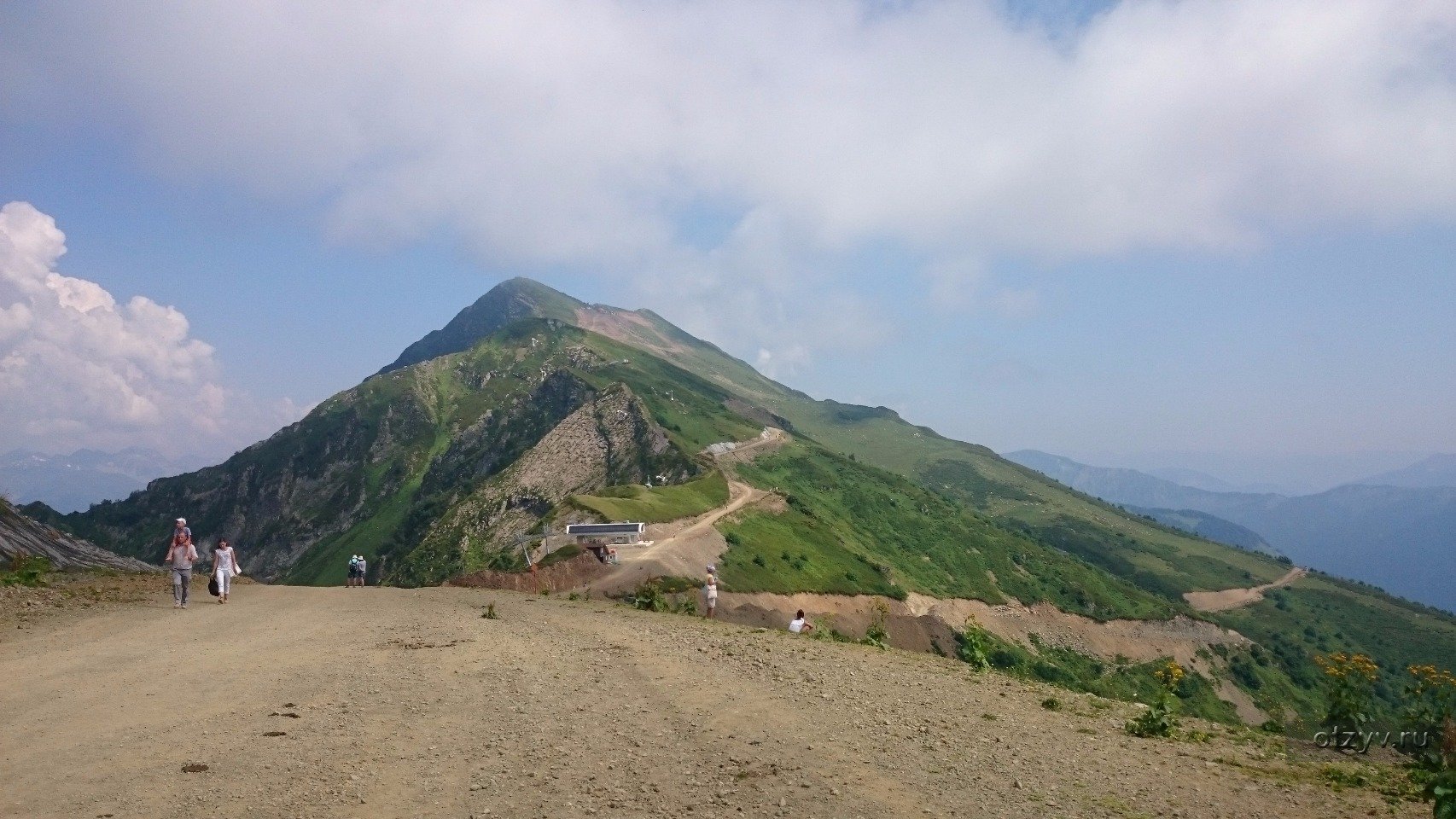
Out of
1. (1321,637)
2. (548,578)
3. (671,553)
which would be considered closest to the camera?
(548,578)

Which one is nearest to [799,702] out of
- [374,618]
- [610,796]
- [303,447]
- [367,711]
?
[610,796]

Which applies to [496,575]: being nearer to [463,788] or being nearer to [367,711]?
[367,711]

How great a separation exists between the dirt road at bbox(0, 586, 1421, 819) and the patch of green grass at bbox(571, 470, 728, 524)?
46024 mm

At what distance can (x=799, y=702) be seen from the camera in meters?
14.6

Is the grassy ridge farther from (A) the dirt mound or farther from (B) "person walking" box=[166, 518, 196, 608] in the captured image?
(B) "person walking" box=[166, 518, 196, 608]

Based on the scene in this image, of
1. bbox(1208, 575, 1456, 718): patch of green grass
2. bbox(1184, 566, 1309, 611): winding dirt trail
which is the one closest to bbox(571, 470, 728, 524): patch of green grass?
bbox(1208, 575, 1456, 718): patch of green grass

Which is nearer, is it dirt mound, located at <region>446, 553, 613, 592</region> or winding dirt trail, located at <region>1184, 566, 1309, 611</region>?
dirt mound, located at <region>446, 553, 613, 592</region>

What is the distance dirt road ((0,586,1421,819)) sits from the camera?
9.77m

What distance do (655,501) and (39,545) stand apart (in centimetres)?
4650

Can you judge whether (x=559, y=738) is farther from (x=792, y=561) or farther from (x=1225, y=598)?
(x=1225, y=598)

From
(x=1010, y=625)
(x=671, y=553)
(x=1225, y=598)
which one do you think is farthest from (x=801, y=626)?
(x=1225, y=598)

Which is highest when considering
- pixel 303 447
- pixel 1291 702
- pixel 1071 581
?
pixel 303 447

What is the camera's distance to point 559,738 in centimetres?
1223

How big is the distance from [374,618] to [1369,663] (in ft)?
78.0
